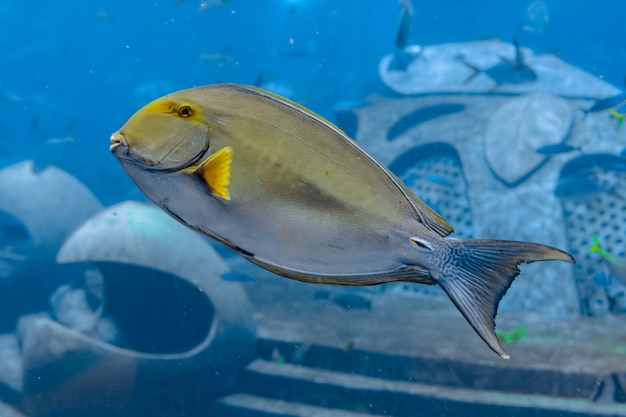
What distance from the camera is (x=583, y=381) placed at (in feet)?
14.7

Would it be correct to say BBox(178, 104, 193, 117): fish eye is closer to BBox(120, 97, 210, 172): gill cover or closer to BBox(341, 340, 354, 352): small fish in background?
BBox(120, 97, 210, 172): gill cover

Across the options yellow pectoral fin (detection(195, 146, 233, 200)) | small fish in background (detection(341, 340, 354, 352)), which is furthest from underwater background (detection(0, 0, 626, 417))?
yellow pectoral fin (detection(195, 146, 233, 200))

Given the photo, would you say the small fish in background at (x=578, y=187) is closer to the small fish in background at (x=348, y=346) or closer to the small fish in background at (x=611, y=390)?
the small fish in background at (x=611, y=390)

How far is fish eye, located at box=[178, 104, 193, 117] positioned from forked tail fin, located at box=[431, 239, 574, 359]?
57 cm

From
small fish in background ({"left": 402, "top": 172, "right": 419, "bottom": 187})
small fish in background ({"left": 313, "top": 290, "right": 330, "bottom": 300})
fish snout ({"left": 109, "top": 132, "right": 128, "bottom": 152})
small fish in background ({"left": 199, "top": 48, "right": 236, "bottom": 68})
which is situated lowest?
small fish in background ({"left": 313, "top": 290, "right": 330, "bottom": 300})

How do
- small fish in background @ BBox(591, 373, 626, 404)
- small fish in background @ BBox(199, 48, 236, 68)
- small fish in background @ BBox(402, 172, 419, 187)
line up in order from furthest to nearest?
small fish in background @ BBox(199, 48, 236, 68) → small fish in background @ BBox(402, 172, 419, 187) → small fish in background @ BBox(591, 373, 626, 404)

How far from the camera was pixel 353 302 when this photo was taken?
22.1 feet

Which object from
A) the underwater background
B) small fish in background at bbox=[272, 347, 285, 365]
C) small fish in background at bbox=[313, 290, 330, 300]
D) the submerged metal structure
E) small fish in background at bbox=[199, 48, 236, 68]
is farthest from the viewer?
small fish in background at bbox=[199, 48, 236, 68]

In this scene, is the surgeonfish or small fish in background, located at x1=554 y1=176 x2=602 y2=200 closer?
the surgeonfish

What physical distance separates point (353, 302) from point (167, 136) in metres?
6.21

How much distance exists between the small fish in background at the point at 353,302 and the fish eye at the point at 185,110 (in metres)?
6.02

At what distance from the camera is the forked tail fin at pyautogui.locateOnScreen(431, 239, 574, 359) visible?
782 millimetres

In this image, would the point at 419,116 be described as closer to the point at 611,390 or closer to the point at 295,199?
the point at 611,390

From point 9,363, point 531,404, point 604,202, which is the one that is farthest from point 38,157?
point 604,202
